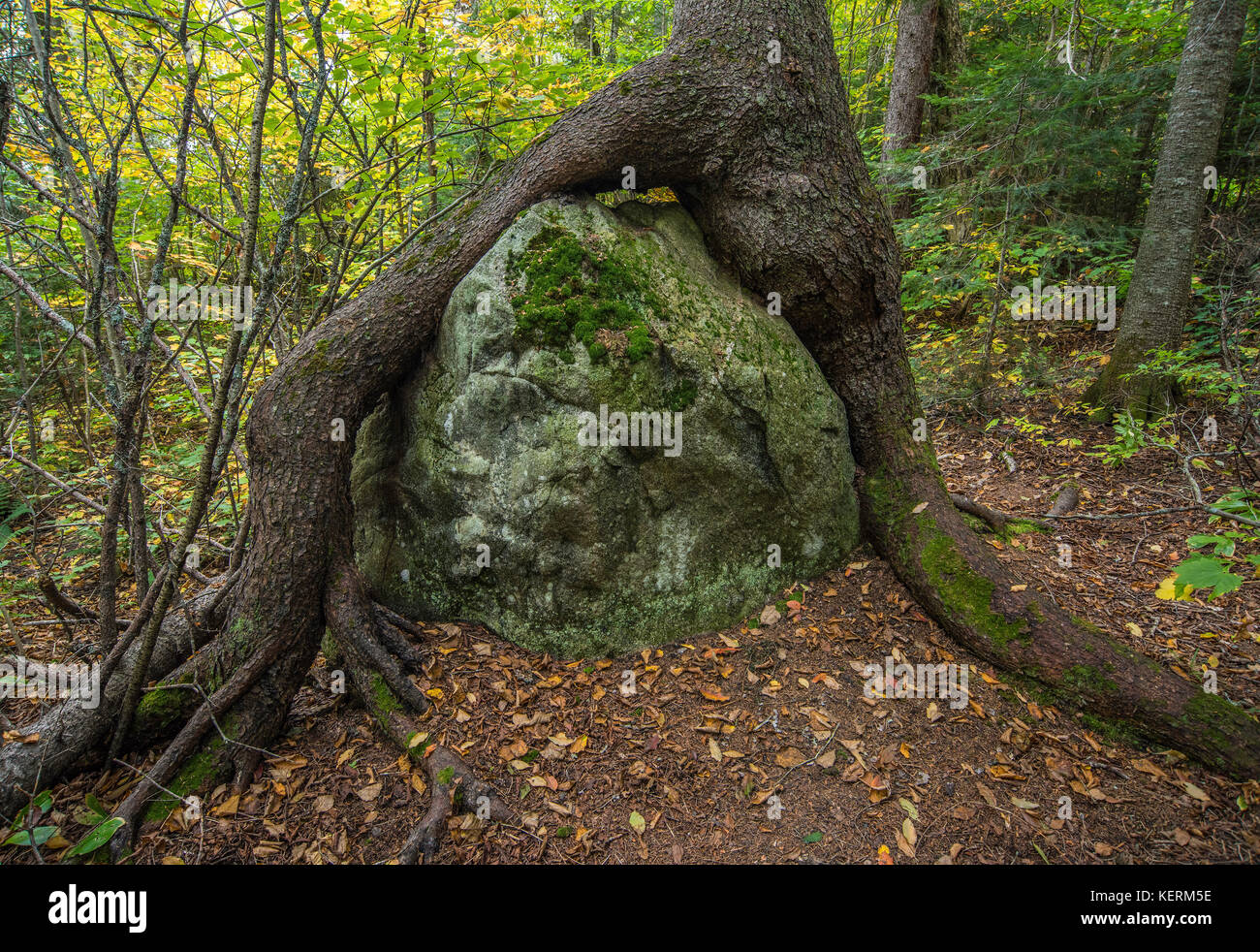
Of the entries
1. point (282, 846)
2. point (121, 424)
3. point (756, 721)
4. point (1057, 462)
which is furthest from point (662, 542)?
point (1057, 462)

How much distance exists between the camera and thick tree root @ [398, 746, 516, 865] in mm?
2980

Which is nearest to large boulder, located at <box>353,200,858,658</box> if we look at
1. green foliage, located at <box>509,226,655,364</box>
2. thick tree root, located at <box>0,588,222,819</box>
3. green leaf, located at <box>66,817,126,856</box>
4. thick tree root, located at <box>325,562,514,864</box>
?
green foliage, located at <box>509,226,655,364</box>

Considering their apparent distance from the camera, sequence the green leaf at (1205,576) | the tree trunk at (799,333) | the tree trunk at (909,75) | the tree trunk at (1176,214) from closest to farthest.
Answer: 1. the green leaf at (1205,576)
2. the tree trunk at (799,333)
3. the tree trunk at (1176,214)
4. the tree trunk at (909,75)

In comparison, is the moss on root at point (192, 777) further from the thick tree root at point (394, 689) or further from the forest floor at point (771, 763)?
the thick tree root at point (394, 689)

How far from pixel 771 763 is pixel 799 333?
3.18 meters

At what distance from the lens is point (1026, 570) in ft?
15.1

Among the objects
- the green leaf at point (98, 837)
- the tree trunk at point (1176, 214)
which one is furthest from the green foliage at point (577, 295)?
the tree trunk at point (1176, 214)

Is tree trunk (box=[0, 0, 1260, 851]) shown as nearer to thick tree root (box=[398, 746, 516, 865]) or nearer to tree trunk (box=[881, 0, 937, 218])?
thick tree root (box=[398, 746, 516, 865])

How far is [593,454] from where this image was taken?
3812mm

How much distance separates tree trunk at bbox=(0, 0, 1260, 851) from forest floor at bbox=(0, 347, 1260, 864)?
229mm

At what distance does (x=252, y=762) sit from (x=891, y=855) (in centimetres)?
365

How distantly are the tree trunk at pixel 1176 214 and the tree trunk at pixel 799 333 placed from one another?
378 centimetres

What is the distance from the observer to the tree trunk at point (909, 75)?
907 cm

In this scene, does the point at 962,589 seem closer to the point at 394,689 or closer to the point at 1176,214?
the point at 394,689
